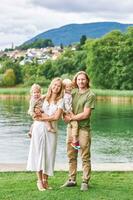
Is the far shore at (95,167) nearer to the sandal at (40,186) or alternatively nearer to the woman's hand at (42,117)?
the sandal at (40,186)

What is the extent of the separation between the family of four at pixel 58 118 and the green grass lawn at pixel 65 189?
A: 0.22 metres

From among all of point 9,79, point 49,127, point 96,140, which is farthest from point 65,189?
point 9,79

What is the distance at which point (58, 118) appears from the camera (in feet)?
25.6

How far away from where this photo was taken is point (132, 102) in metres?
55.2

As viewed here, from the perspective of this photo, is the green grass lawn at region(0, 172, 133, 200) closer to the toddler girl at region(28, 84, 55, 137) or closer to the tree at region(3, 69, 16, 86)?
the toddler girl at region(28, 84, 55, 137)

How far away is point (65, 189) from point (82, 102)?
122 cm

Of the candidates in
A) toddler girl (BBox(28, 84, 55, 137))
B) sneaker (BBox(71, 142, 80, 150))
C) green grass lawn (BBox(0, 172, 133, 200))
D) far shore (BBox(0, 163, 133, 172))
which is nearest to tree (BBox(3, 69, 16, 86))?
far shore (BBox(0, 163, 133, 172))

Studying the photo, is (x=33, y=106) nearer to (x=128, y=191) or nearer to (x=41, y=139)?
(x=41, y=139)

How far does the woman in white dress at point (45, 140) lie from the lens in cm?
785

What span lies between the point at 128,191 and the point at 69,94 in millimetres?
1574

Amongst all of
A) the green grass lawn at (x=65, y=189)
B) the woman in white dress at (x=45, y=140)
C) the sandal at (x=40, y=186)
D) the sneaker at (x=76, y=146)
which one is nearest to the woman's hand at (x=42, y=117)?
the woman in white dress at (x=45, y=140)

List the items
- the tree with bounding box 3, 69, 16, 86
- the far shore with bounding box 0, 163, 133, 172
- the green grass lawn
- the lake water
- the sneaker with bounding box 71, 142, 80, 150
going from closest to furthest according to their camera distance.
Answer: the green grass lawn < the sneaker with bounding box 71, 142, 80, 150 < the far shore with bounding box 0, 163, 133, 172 < the lake water < the tree with bounding box 3, 69, 16, 86

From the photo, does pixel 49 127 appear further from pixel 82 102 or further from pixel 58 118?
pixel 82 102

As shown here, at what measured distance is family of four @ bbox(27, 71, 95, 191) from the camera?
307 inches
